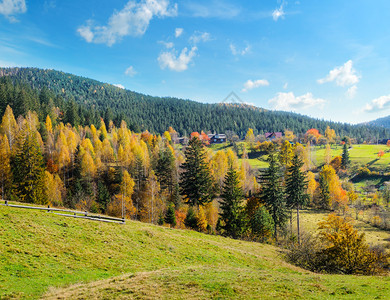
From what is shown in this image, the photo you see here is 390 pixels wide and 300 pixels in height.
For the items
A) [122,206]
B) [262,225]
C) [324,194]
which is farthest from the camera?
[324,194]

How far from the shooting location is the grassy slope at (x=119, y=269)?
1203 centimetres

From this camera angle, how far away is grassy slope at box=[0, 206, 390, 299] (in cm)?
1203

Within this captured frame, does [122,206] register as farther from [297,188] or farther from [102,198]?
[297,188]

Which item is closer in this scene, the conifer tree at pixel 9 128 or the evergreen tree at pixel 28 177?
the evergreen tree at pixel 28 177

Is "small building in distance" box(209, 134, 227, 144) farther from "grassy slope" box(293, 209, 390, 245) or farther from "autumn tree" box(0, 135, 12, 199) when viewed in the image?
"autumn tree" box(0, 135, 12, 199)

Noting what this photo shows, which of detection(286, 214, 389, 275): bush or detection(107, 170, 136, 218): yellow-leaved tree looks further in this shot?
detection(107, 170, 136, 218): yellow-leaved tree

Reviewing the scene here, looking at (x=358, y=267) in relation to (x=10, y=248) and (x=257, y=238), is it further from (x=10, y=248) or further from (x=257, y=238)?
(x=10, y=248)

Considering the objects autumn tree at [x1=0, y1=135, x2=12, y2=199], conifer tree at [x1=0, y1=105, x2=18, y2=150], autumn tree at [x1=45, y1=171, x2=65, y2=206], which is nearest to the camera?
autumn tree at [x1=0, y1=135, x2=12, y2=199]

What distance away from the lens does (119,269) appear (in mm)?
16391

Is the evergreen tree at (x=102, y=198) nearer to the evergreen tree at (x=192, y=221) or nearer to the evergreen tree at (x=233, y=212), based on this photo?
the evergreen tree at (x=192, y=221)

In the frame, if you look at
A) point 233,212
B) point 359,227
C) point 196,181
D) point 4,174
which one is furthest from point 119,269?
point 359,227

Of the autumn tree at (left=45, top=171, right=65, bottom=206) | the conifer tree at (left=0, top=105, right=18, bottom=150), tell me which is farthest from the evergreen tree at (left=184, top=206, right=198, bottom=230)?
the conifer tree at (left=0, top=105, right=18, bottom=150)

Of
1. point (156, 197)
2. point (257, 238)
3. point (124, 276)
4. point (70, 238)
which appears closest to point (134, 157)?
point (156, 197)

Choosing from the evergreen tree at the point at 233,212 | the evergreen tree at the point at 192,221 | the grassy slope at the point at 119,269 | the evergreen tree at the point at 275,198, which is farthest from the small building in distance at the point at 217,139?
the grassy slope at the point at 119,269
